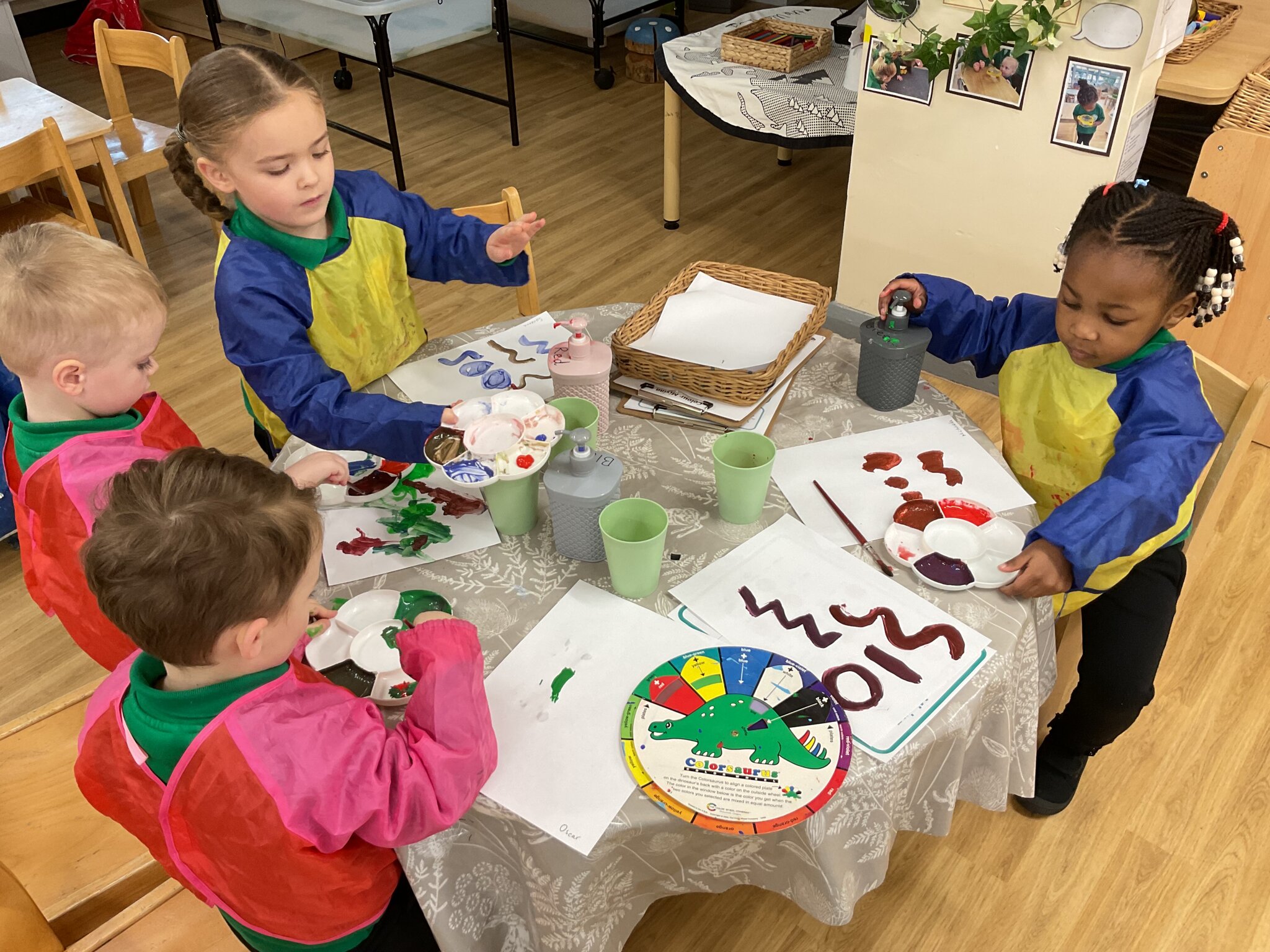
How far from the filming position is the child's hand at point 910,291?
1.45 m

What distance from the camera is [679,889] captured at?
107 cm

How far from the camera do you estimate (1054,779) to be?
1.69 meters

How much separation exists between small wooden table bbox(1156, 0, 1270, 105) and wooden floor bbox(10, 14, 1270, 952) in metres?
0.74

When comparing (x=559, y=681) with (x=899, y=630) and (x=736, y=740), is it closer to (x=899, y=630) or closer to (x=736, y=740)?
(x=736, y=740)

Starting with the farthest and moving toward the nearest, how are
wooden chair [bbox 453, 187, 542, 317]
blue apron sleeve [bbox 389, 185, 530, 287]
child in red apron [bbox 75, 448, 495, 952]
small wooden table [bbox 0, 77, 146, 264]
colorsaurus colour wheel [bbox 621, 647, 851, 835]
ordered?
small wooden table [bbox 0, 77, 146, 264], wooden chair [bbox 453, 187, 542, 317], blue apron sleeve [bbox 389, 185, 530, 287], colorsaurus colour wheel [bbox 621, 647, 851, 835], child in red apron [bbox 75, 448, 495, 952]

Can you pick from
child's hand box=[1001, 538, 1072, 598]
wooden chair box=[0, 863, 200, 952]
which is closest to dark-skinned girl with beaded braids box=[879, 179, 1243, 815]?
child's hand box=[1001, 538, 1072, 598]

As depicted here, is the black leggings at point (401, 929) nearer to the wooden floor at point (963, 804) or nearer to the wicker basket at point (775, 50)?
the wooden floor at point (963, 804)

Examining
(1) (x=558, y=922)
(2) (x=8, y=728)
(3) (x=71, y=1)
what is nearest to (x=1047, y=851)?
(1) (x=558, y=922)

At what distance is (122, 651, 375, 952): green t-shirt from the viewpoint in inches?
34.4

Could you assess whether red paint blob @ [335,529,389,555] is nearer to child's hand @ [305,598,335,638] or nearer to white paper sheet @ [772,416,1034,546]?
child's hand @ [305,598,335,638]

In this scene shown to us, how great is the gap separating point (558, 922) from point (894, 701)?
16.5 inches

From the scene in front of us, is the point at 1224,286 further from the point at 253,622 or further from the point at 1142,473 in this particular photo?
the point at 253,622

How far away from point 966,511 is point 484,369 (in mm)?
766

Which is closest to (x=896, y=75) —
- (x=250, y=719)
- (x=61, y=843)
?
(x=250, y=719)
